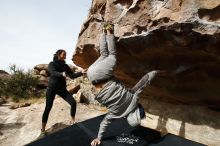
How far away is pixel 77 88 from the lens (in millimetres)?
14539

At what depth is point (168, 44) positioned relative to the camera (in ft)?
16.9

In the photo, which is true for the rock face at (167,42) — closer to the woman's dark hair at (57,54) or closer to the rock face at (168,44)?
the rock face at (168,44)

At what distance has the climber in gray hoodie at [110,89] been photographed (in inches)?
209

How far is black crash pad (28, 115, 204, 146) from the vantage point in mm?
5566

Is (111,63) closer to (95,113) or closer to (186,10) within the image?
(186,10)

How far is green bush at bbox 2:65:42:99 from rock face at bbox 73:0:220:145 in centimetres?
1047

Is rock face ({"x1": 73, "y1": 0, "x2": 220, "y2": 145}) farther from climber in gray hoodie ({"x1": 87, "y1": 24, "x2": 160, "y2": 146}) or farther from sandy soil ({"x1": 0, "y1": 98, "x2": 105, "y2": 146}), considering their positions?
sandy soil ({"x1": 0, "y1": 98, "x2": 105, "y2": 146})

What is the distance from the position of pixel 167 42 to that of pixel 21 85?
551 inches

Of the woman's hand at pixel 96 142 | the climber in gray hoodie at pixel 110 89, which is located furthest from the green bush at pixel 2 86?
the climber in gray hoodie at pixel 110 89

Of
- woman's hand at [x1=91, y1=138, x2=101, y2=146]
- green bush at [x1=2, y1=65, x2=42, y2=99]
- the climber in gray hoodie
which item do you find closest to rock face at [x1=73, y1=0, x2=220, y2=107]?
the climber in gray hoodie

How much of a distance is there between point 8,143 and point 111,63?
17.1 ft

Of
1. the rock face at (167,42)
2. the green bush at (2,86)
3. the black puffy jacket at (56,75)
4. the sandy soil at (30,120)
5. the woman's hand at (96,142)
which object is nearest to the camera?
the rock face at (167,42)

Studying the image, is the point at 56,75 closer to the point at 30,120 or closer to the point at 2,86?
the point at 30,120

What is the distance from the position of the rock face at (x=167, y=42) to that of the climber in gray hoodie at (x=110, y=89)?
38cm
